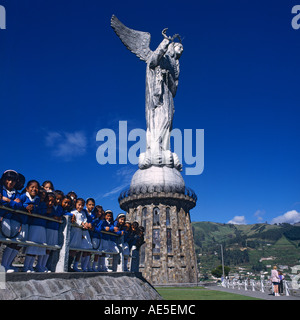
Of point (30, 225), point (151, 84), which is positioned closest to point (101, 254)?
point (30, 225)

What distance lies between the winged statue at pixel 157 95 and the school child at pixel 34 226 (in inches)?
911

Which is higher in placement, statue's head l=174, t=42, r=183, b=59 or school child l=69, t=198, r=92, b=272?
statue's head l=174, t=42, r=183, b=59

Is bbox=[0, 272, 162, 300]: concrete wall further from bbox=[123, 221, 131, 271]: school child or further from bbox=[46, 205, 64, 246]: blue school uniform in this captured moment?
bbox=[123, 221, 131, 271]: school child

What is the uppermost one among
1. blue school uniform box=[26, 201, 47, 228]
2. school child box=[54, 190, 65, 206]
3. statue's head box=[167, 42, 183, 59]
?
statue's head box=[167, 42, 183, 59]

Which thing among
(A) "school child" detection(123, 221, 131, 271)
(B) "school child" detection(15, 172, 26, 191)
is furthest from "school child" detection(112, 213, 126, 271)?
(B) "school child" detection(15, 172, 26, 191)

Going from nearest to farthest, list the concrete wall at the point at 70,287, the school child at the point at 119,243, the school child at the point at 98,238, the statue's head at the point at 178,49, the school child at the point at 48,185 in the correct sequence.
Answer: the concrete wall at the point at 70,287 < the school child at the point at 48,185 < the school child at the point at 98,238 < the school child at the point at 119,243 < the statue's head at the point at 178,49

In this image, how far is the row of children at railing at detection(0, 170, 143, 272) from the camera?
5270 mm

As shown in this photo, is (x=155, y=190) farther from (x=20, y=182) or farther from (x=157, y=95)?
(x=20, y=182)

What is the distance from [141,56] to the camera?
29906 millimetres

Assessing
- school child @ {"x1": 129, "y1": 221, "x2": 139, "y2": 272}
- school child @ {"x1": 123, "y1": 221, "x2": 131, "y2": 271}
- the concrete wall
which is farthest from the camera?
school child @ {"x1": 129, "y1": 221, "x2": 139, "y2": 272}

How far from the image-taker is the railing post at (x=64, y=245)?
239 inches

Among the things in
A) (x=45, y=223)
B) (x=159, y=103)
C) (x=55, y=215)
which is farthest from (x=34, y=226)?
(x=159, y=103)

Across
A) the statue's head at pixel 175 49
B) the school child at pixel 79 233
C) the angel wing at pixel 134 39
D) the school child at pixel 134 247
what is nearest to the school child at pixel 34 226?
the school child at pixel 79 233

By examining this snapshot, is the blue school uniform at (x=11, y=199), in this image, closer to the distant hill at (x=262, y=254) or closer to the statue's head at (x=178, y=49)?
the statue's head at (x=178, y=49)
